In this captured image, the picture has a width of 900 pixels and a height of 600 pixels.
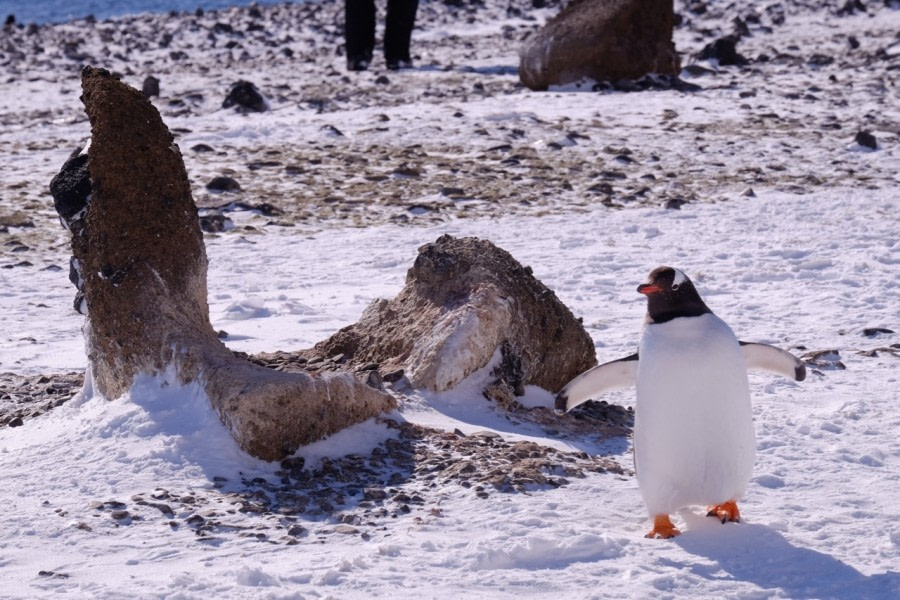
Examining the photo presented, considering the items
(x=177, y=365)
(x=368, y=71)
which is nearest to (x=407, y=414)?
(x=177, y=365)

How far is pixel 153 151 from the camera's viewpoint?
4.17m

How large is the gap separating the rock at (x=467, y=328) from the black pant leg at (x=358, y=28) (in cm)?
967

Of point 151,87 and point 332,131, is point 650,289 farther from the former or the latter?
point 151,87

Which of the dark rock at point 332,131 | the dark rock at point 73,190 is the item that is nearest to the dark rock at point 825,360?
the dark rock at point 73,190

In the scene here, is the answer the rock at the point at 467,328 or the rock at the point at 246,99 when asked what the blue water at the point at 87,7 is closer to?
the rock at the point at 246,99

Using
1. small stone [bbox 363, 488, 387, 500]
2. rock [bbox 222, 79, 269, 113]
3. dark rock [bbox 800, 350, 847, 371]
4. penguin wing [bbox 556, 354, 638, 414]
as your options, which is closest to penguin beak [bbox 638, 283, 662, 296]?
penguin wing [bbox 556, 354, 638, 414]

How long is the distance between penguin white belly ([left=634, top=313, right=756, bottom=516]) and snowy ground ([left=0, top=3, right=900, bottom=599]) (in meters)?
0.12

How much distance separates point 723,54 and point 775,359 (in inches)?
396

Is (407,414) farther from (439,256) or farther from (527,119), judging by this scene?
(527,119)

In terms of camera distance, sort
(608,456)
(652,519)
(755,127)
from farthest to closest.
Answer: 1. (755,127)
2. (608,456)
3. (652,519)

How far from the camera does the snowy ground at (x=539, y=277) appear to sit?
304 cm

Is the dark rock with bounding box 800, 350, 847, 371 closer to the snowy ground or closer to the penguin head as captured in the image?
the snowy ground

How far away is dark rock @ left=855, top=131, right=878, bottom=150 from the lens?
29.7 feet

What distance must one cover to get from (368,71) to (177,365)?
10.3 metres
